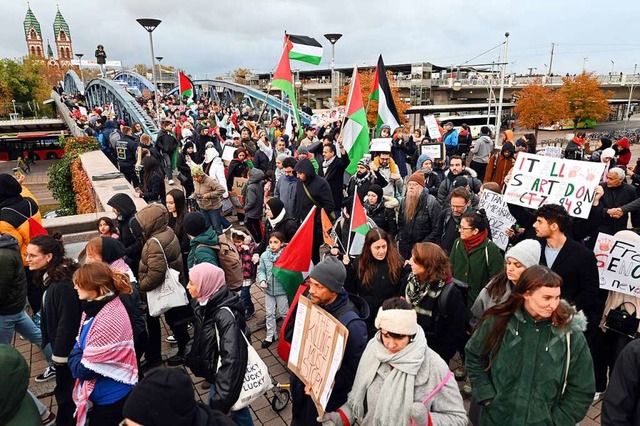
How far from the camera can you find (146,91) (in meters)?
47.7

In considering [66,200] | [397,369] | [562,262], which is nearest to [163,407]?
[397,369]

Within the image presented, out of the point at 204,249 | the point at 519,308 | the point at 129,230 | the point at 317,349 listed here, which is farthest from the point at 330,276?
the point at 129,230

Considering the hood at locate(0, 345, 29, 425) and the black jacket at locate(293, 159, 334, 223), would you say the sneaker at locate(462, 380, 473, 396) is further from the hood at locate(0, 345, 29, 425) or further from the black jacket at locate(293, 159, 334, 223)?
the hood at locate(0, 345, 29, 425)

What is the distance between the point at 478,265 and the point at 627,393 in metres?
1.88

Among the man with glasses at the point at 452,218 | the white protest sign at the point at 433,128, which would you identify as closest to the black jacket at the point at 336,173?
the man with glasses at the point at 452,218

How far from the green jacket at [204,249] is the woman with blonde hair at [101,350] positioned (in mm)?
1608

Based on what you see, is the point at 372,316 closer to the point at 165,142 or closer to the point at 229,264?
the point at 229,264

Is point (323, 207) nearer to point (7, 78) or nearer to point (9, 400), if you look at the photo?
point (9, 400)

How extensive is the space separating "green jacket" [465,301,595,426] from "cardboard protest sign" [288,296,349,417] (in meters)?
1.03

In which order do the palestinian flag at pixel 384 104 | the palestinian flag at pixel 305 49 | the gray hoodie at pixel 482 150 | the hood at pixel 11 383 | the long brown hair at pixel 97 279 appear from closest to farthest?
the hood at pixel 11 383 → the long brown hair at pixel 97 279 → the palestinian flag at pixel 384 104 → the palestinian flag at pixel 305 49 → the gray hoodie at pixel 482 150

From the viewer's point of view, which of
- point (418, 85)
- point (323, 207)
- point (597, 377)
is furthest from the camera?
point (418, 85)

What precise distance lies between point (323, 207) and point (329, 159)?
197 cm

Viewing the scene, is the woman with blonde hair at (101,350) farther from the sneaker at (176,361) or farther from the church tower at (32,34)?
the church tower at (32,34)

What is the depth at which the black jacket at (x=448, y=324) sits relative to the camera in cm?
350
